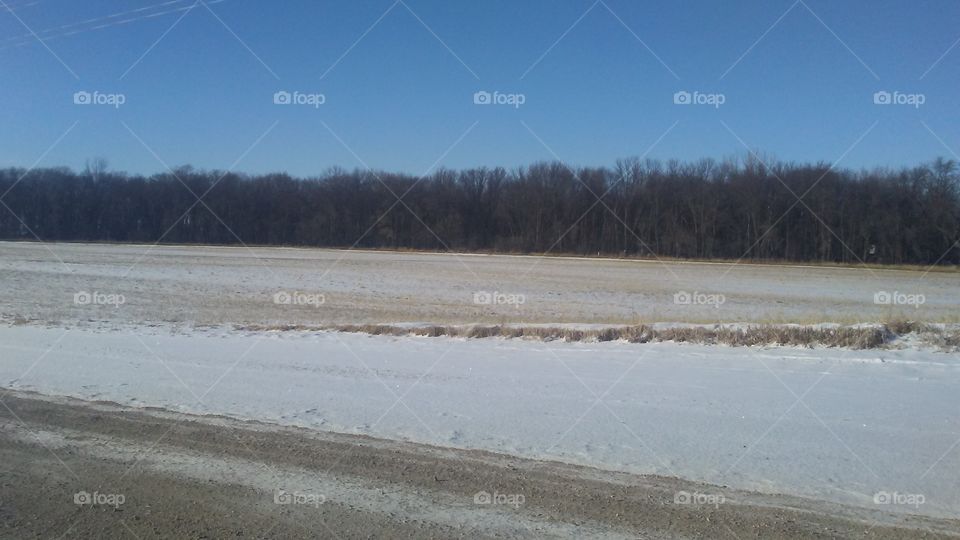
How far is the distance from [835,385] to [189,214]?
3532 inches

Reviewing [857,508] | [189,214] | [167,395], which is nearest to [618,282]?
[167,395]

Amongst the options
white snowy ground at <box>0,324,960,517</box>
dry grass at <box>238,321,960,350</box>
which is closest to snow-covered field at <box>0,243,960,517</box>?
white snowy ground at <box>0,324,960,517</box>

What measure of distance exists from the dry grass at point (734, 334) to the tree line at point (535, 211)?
50.7 meters

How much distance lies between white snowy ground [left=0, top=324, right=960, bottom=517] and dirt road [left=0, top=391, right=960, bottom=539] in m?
0.60

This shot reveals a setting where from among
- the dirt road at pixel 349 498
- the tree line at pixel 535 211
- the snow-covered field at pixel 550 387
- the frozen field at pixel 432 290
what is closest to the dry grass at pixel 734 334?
the snow-covered field at pixel 550 387

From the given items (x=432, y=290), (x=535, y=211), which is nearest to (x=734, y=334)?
(x=432, y=290)

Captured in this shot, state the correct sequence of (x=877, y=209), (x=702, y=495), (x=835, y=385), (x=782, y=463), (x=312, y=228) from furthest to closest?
1. (x=312, y=228)
2. (x=877, y=209)
3. (x=835, y=385)
4. (x=782, y=463)
5. (x=702, y=495)

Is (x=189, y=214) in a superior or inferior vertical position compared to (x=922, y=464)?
superior

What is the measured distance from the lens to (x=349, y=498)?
20.6ft

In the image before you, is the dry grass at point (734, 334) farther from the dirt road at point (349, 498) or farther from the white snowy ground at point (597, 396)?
the dirt road at point (349, 498)

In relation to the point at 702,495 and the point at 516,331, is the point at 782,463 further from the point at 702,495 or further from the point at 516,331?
the point at 516,331

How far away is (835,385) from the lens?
38.3 ft

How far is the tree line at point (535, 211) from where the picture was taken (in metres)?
64.4

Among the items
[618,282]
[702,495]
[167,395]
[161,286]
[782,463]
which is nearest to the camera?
[702,495]
